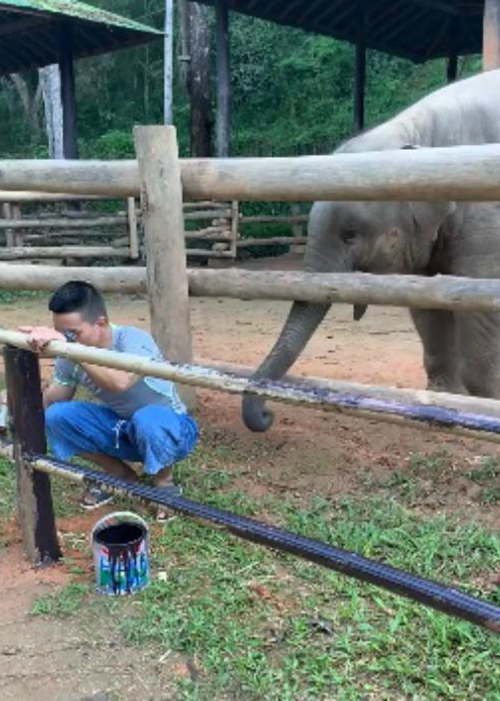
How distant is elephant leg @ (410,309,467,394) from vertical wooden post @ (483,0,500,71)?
15.0 ft

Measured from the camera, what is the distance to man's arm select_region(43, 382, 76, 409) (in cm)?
358

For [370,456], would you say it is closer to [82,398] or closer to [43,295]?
[82,398]

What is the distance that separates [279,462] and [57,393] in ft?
3.54

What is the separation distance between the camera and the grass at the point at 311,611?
2.33m

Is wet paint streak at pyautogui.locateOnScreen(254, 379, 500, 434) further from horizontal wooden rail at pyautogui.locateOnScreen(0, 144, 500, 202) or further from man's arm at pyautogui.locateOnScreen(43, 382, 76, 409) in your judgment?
man's arm at pyautogui.locateOnScreen(43, 382, 76, 409)

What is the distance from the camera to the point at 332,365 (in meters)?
6.14

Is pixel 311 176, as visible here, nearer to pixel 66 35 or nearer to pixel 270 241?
pixel 66 35

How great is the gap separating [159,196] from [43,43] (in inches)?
414

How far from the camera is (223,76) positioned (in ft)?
40.5

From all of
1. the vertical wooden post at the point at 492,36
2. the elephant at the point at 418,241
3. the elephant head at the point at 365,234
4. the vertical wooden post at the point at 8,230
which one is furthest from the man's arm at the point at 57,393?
the vertical wooden post at the point at 8,230

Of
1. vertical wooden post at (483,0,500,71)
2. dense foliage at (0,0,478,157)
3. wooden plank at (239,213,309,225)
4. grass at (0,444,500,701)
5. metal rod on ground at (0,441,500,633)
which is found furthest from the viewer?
dense foliage at (0,0,478,157)

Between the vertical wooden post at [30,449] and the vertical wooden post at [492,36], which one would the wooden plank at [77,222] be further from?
the vertical wooden post at [30,449]

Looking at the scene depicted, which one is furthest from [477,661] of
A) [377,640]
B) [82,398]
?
[82,398]

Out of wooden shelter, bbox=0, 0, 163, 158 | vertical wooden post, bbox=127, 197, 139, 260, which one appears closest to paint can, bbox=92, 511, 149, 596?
vertical wooden post, bbox=127, 197, 139, 260
